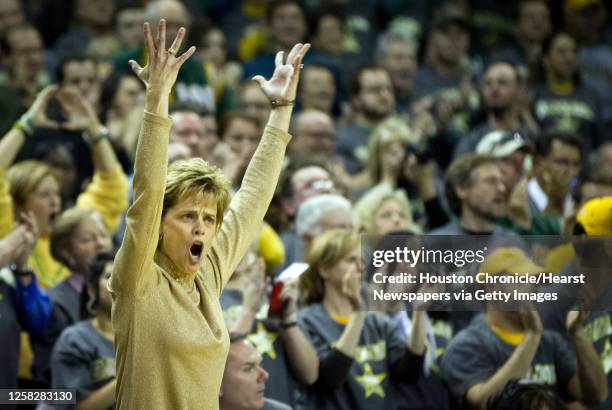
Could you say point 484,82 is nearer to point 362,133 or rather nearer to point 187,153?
point 362,133

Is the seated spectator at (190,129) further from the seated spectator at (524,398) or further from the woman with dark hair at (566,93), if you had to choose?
the woman with dark hair at (566,93)

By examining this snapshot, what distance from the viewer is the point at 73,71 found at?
8.08 metres

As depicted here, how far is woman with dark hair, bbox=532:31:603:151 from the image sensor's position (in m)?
9.82

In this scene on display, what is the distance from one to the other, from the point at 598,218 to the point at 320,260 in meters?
1.28

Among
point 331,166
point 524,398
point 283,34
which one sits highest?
point 283,34

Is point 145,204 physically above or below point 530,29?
above

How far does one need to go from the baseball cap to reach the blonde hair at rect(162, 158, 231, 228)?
4.05m

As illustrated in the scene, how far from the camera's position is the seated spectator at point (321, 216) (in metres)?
6.35

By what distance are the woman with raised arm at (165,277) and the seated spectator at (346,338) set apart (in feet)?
5.78

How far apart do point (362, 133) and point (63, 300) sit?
12.0 feet

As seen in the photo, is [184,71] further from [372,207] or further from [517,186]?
[517,186]

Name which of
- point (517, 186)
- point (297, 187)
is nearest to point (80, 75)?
point (297, 187)

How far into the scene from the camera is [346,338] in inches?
215

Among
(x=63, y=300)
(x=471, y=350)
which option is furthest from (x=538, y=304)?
(x=63, y=300)
